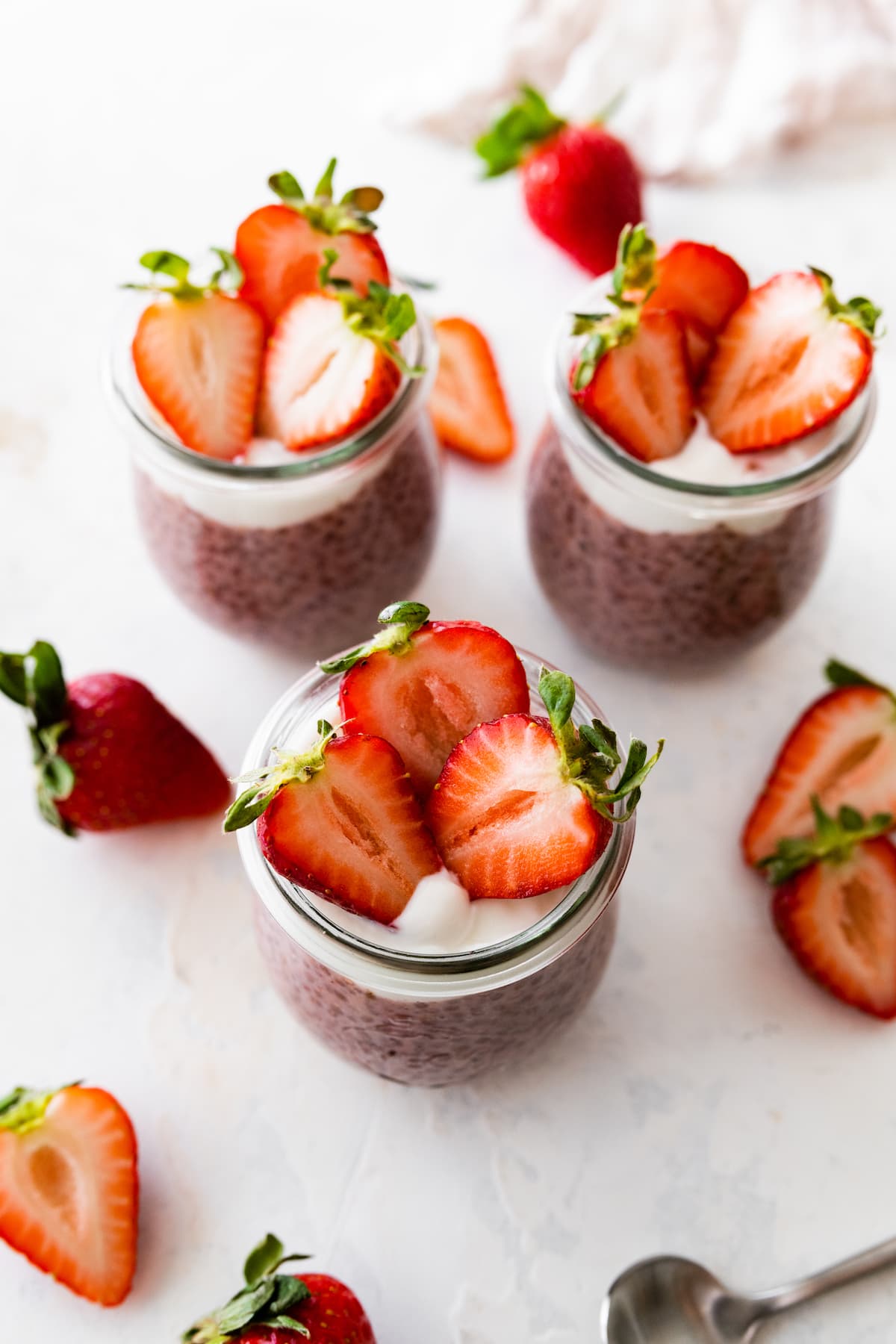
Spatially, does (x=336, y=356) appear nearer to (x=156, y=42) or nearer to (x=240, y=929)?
(x=240, y=929)

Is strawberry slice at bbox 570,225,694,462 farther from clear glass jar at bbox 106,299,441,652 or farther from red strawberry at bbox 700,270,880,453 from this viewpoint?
clear glass jar at bbox 106,299,441,652

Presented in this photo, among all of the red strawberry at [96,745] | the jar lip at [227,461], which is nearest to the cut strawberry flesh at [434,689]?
the jar lip at [227,461]

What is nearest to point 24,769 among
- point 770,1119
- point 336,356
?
point 336,356

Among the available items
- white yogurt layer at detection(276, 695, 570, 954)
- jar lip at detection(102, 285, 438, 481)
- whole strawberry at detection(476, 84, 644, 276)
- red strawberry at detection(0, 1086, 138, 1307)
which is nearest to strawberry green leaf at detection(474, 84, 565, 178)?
whole strawberry at detection(476, 84, 644, 276)

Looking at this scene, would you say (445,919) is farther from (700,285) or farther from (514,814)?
(700,285)

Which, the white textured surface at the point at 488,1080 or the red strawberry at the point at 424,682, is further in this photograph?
the white textured surface at the point at 488,1080

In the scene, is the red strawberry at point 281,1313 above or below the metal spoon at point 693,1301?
above

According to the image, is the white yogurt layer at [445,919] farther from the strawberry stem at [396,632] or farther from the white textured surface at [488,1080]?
the white textured surface at [488,1080]
